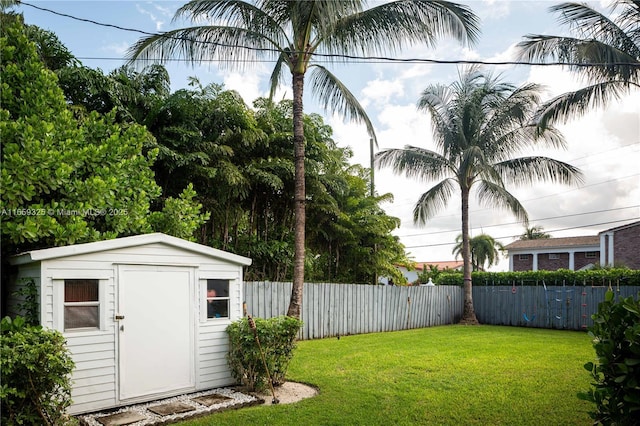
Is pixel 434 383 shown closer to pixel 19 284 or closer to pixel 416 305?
pixel 19 284

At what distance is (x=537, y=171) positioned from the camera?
49.2 ft

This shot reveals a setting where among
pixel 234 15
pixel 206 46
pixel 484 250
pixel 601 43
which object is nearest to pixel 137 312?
pixel 206 46

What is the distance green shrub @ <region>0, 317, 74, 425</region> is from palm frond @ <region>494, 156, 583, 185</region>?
46.0ft

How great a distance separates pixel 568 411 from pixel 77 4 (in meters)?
8.93

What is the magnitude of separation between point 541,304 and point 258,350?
12.1 m

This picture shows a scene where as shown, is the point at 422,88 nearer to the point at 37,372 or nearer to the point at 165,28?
the point at 165,28

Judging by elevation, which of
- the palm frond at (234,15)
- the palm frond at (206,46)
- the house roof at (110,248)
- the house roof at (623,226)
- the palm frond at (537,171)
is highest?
the palm frond at (234,15)

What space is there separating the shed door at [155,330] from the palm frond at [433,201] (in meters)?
11.2

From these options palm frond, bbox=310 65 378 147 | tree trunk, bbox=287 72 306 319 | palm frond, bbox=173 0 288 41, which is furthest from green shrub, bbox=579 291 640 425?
palm frond, bbox=173 0 288 41

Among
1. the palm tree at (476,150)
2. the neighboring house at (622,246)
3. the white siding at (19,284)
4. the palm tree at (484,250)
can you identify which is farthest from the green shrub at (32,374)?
the palm tree at (484,250)

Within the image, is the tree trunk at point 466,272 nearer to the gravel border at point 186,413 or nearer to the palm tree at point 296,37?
the palm tree at point 296,37

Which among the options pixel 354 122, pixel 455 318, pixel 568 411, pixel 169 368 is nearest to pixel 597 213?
pixel 455 318

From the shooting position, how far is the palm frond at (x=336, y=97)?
31.1ft

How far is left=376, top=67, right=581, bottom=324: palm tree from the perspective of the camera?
14.8m
